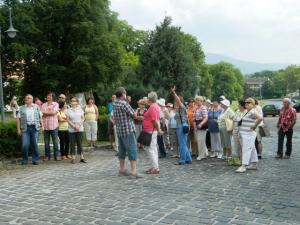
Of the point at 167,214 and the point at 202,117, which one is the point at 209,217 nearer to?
the point at 167,214

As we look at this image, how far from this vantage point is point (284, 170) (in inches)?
427

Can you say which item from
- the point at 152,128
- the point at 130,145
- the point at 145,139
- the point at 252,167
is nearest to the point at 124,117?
the point at 130,145

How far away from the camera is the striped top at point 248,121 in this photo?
10.6 metres

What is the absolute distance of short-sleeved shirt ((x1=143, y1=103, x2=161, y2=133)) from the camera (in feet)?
34.0

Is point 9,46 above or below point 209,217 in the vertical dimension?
above

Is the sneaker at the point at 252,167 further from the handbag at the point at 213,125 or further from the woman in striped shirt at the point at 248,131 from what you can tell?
the handbag at the point at 213,125

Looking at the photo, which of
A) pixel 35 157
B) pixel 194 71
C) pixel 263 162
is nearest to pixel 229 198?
pixel 263 162

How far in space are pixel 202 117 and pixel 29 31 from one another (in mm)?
23593

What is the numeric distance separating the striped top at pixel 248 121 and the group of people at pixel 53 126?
4406 millimetres

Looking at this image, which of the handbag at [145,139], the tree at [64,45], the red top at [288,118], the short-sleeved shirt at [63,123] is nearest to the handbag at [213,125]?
the red top at [288,118]

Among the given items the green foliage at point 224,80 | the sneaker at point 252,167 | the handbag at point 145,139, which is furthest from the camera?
the green foliage at point 224,80

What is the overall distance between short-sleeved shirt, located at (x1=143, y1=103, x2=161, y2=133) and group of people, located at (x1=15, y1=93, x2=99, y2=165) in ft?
8.42

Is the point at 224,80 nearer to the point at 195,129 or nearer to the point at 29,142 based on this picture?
the point at 195,129

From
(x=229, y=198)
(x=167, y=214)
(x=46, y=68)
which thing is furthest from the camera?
(x=46, y=68)
